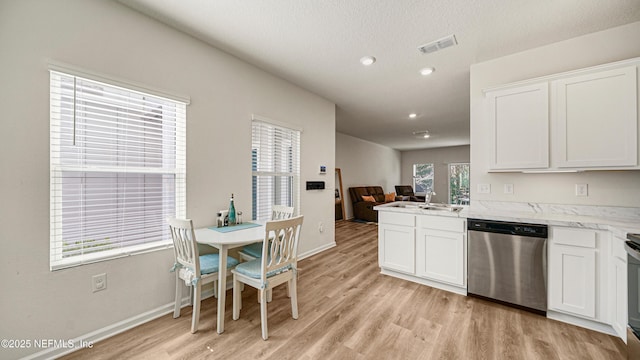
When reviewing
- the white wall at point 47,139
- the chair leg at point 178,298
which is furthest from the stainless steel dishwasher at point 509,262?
the chair leg at point 178,298

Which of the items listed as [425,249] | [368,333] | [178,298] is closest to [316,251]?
[425,249]

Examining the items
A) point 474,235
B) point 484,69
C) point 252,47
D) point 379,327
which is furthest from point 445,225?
point 252,47

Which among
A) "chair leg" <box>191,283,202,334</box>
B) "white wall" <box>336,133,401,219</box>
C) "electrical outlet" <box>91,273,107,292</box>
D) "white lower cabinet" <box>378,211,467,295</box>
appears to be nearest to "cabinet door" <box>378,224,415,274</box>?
"white lower cabinet" <box>378,211,467,295</box>

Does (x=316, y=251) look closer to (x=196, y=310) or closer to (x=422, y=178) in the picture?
(x=196, y=310)

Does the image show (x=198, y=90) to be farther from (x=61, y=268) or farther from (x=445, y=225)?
(x=445, y=225)

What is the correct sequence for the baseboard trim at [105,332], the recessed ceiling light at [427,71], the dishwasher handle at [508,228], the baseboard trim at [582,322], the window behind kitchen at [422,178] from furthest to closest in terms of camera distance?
the window behind kitchen at [422,178], the recessed ceiling light at [427,71], the dishwasher handle at [508,228], the baseboard trim at [582,322], the baseboard trim at [105,332]

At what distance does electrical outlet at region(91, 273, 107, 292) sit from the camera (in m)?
1.88

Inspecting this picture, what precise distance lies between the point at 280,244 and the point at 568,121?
9.92ft

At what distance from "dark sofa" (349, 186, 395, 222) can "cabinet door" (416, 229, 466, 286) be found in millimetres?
4165

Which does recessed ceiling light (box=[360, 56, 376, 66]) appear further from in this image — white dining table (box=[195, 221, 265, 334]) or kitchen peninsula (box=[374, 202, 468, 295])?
white dining table (box=[195, 221, 265, 334])

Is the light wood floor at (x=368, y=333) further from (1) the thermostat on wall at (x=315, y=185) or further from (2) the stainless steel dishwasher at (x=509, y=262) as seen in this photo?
(1) the thermostat on wall at (x=315, y=185)

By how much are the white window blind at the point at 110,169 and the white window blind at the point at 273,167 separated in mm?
936

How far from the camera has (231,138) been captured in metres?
2.82

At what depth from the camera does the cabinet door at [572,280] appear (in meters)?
2.02
